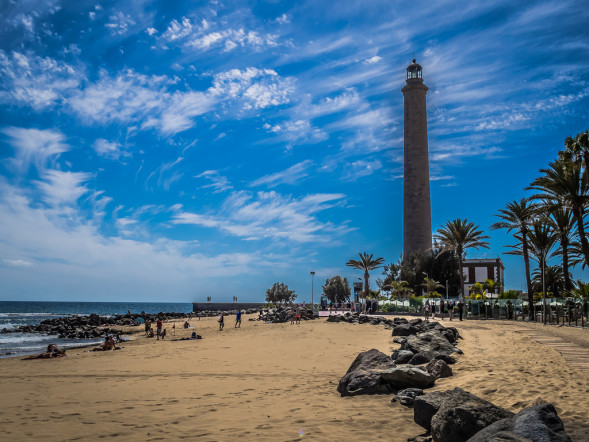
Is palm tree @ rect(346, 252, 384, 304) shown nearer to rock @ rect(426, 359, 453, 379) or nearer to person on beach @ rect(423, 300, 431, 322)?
person on beach @ rect(423, 300, 431, 322)

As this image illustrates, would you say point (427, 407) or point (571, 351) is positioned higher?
point (427, 407)

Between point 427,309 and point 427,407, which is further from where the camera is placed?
point 427,309

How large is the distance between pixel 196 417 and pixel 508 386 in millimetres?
5482

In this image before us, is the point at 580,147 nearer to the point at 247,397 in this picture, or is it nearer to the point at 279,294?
the point at 247,397

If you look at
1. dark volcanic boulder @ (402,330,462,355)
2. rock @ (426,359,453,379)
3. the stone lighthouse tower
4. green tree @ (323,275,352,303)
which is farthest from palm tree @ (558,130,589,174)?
green tree @ (323,275,352,303)

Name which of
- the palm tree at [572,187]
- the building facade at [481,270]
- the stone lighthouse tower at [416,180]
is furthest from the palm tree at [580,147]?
A: the building facade at [481,270]

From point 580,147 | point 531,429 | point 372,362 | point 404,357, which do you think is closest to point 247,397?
point 372,362

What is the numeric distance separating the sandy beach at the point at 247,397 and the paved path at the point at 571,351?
0.96 ft

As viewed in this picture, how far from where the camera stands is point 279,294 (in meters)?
89.8

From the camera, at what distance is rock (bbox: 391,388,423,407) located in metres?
7.78

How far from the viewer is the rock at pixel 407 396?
778 centimetres

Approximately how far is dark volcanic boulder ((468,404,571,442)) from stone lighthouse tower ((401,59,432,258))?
201 ft

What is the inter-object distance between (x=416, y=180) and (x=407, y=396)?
61223 millimetres

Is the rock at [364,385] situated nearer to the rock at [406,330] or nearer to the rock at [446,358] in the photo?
the rock at [446,358]
